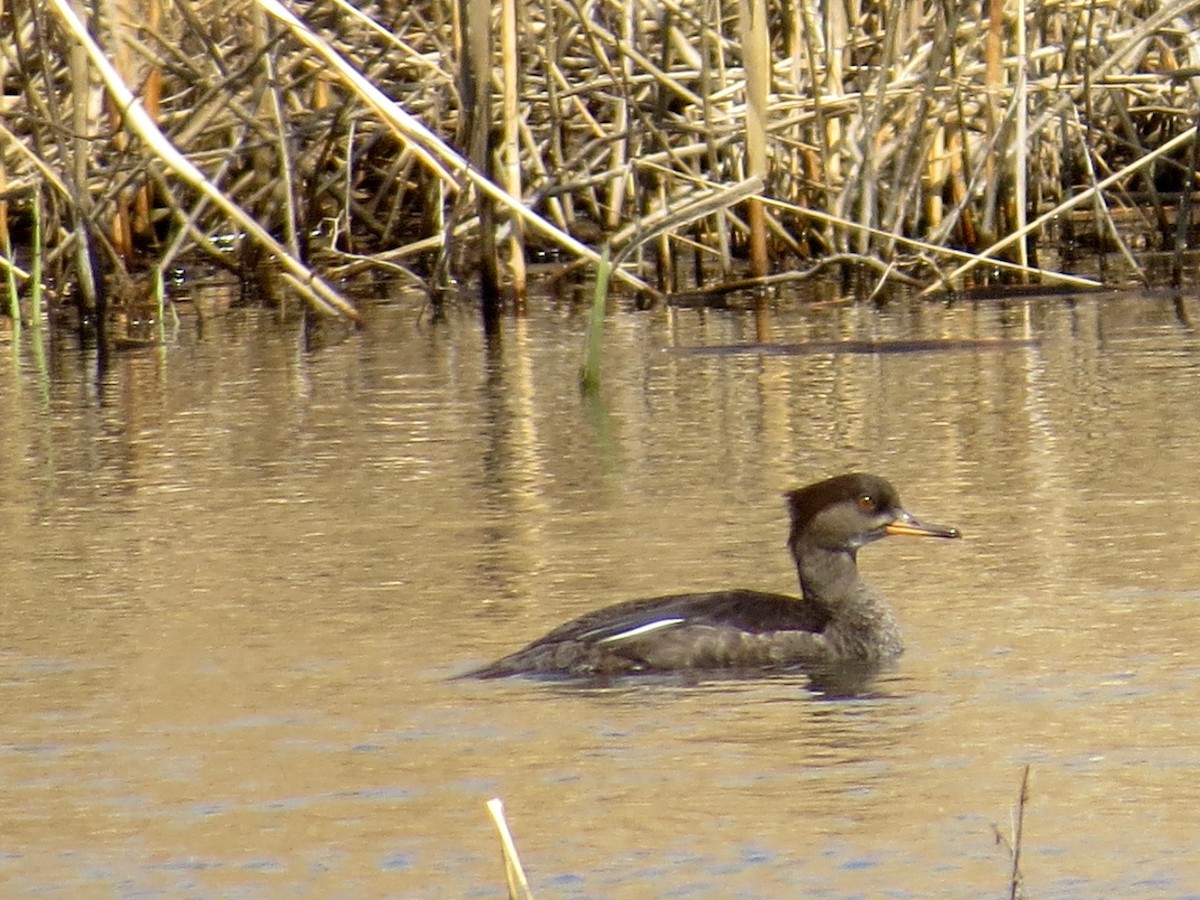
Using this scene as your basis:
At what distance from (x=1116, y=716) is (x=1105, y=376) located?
16.1 ft

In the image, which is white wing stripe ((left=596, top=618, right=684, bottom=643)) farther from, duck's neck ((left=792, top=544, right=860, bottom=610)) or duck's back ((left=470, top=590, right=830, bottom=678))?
duck's neck ((left=792, top=544, right=860, bottom=610))

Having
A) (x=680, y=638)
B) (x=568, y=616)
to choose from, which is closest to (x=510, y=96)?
(x=568, y=616)

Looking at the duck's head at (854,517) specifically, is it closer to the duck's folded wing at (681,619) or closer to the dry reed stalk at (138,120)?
the duck's folded wing at (681,619)

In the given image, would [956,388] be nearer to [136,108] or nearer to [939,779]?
[136,108]

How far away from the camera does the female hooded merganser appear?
6.10 m

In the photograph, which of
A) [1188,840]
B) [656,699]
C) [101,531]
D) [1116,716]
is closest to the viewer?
[1188,840]

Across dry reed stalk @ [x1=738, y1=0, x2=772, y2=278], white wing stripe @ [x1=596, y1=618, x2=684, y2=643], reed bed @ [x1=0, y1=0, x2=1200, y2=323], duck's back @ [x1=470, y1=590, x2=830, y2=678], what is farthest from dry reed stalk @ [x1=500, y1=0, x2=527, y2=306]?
white wing stripe @ [x1=596, y1=618, x2=684, y2=643]

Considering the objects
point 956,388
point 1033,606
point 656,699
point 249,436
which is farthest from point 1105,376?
point 656,699

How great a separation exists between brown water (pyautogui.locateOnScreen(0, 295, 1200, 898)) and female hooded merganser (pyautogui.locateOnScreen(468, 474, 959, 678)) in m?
0.09

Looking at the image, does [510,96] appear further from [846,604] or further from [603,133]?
[846,604]

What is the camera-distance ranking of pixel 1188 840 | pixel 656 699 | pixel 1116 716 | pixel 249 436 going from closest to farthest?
pixel 1188 840 < pixel 1116 716 < pixel 656 699 < pixel 249 436

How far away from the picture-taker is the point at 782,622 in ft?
21.1

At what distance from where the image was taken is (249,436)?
959cm

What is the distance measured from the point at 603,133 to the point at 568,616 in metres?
7.02
